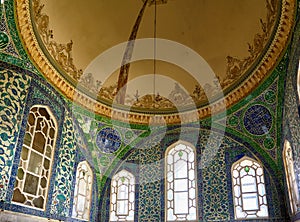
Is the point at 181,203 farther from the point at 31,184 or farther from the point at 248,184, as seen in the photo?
the point at 31,184

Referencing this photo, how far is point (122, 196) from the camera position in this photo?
977 cm

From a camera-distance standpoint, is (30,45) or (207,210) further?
(207,210)

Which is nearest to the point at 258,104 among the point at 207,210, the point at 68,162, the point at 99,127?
the point at 207,210

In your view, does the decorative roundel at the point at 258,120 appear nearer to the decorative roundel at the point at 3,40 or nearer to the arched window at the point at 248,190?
the arched window at the point at 248,190

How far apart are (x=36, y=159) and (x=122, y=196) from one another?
317 centimetres

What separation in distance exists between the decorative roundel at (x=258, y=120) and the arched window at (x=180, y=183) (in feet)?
5.97

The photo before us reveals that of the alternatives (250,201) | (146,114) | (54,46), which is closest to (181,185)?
(250,201)

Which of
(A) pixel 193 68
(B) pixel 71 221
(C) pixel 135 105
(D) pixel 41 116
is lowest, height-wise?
(B) pixel 71 221

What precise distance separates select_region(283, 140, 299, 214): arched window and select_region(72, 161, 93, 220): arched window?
5.33m

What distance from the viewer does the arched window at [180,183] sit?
29.7 ft

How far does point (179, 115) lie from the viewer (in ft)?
34.4

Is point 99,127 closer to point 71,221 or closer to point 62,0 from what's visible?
point 71,221

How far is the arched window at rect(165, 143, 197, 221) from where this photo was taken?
29.7ft

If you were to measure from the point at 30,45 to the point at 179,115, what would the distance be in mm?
4966
